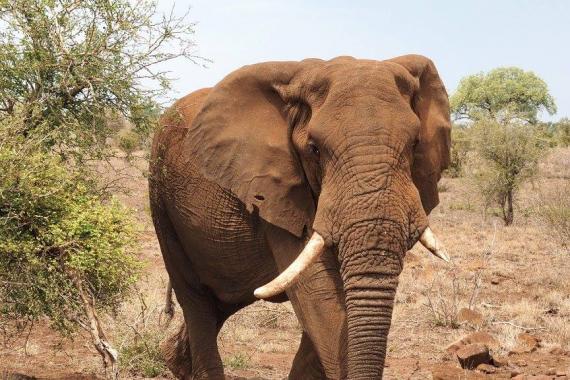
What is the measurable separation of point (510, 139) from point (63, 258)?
20.9 meters

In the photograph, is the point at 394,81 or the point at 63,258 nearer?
the point at 394,81

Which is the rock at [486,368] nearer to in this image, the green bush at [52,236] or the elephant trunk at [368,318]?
the green bush at [52,236]

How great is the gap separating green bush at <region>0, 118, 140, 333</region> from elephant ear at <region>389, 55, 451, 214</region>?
227 cm

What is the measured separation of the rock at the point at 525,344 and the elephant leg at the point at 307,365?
3.49 meters

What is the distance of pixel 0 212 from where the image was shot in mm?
6492

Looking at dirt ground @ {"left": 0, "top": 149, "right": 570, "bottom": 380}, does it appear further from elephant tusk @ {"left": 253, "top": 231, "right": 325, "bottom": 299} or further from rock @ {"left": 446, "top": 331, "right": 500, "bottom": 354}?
elephant tusk @ {"left": 253, "top": 231, "right": 325, "bottom": 299}

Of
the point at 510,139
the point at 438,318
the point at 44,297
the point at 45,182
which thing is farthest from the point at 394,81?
the point at 510,139

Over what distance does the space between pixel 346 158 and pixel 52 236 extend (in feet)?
7.98

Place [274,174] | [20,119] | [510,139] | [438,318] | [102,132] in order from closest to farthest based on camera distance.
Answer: [274,174], [20,119], [102,132], [438,318], [510,139]

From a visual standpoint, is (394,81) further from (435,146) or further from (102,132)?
(102,132)

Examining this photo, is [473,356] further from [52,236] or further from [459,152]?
[459,152]

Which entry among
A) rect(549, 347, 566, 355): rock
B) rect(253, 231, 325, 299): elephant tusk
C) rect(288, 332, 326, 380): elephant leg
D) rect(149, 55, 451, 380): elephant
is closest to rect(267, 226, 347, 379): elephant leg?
rect(149, 55, 451, 380): elephant

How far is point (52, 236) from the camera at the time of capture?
657cm

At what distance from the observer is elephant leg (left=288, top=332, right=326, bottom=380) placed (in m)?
6.88
